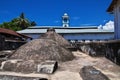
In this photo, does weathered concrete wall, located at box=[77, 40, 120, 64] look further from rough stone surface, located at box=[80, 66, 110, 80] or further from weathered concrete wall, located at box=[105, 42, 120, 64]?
rough stone surface, located at box=[80, 66, 110, 80]

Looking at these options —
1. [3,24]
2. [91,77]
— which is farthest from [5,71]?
[3,24]

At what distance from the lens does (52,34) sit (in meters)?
15.2

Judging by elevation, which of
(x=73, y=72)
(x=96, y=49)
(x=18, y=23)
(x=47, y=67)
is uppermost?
(x=18, y=23)

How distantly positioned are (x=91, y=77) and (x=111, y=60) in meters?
3.24

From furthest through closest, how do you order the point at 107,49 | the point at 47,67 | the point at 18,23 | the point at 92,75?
the point at 18,23
the point at 107,49
the point at 47,67
the point at 92,75

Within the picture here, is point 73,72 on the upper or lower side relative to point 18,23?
lower

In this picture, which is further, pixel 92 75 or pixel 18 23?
pixel 18 23

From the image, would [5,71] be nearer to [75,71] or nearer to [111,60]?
[75,71]

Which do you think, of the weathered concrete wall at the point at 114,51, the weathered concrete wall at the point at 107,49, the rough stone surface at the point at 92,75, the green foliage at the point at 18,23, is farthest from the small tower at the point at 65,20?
the rough stone surface at the point at 92,75

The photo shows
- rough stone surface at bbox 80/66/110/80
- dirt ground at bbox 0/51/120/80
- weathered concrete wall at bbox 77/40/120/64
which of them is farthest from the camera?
weathered concrete wall at bbox 77/40/120/64

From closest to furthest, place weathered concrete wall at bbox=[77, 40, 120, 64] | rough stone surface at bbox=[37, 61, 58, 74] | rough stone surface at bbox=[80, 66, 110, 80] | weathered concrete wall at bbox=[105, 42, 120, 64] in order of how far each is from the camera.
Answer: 1. rough stone surface at bbox=[80, 66, 110, 80]
2. rough stone surface at bbox=[37, 61, 58, 74]
3. weathered concrete wall at bbox=[105, 42, 120, 64]
4. weathered concrete wall at bbox=[77, 40, 120, 64]

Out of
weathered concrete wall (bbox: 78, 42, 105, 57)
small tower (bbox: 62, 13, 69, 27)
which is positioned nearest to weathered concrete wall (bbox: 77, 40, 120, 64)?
weathered concrete wall (bbox: 78, 42, 105, 57)

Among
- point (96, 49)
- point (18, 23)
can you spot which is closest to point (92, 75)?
point (96, 49)

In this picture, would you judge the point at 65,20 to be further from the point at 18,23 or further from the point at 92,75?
the point at 92,75
